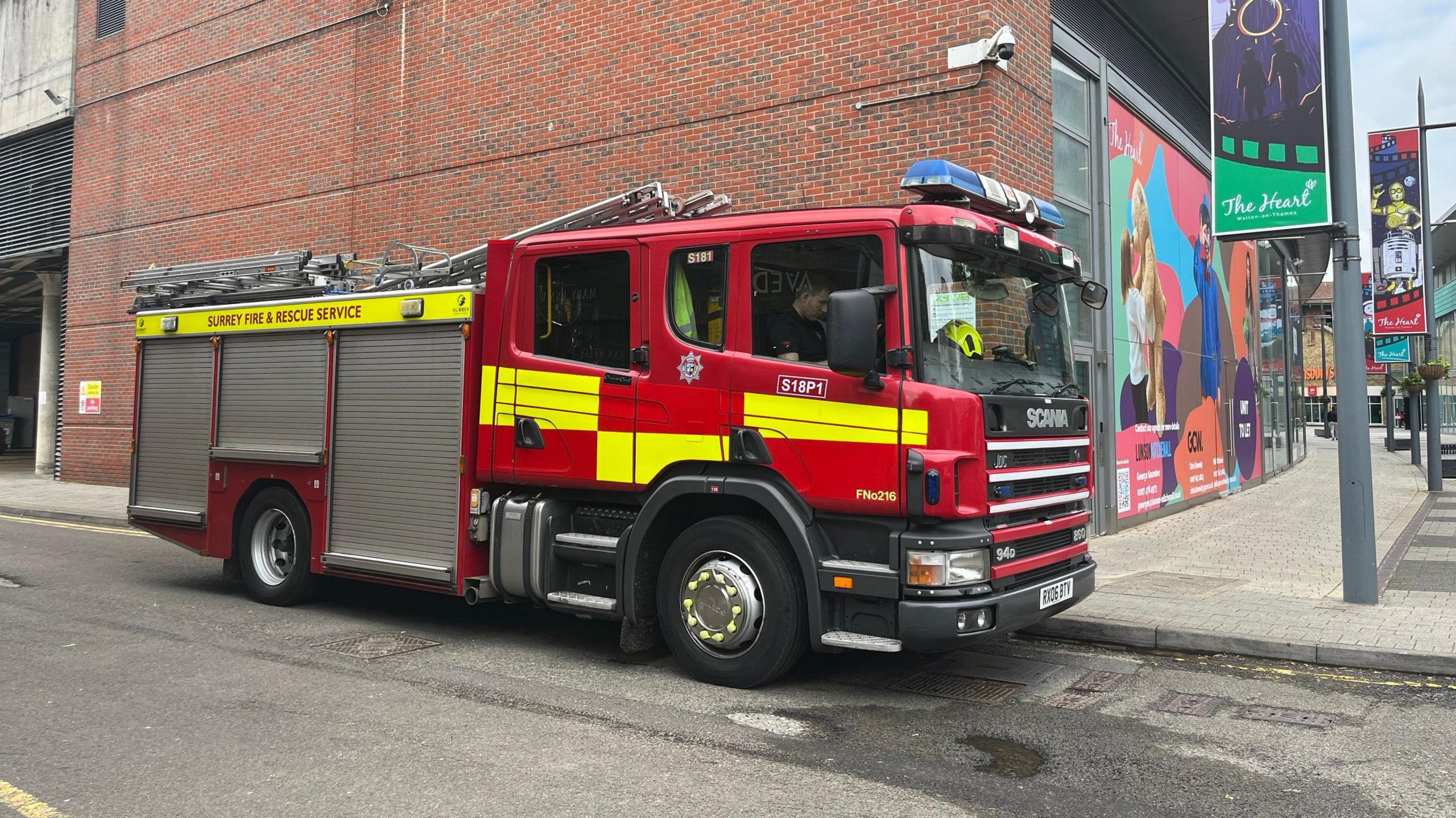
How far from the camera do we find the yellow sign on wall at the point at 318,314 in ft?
24.2

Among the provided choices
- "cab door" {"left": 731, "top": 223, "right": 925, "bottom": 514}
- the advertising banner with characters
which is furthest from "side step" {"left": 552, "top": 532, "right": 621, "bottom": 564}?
the advertising banner with characters

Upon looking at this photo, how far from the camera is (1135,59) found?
1493 cm

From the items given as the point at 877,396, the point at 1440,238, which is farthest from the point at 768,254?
the point at 1440,238

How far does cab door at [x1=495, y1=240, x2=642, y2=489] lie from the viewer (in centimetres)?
654

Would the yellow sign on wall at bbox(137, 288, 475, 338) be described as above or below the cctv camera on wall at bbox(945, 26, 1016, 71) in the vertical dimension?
below

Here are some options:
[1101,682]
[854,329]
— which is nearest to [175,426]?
[854,329]

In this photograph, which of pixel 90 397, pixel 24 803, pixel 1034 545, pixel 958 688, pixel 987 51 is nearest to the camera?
pixel 24 803

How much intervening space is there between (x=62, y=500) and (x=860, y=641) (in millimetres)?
16233

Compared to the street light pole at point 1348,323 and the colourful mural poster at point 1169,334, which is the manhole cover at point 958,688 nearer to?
the street light pole at point 1348,323

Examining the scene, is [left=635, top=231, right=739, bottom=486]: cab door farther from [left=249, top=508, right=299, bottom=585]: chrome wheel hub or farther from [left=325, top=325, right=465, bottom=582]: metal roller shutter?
[left=249, top=508, right=299, bottom=585]: chrome wheel hub

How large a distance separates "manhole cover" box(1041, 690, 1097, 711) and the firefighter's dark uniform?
2299mm

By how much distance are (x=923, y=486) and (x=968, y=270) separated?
129cm

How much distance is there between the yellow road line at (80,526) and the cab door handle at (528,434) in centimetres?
887

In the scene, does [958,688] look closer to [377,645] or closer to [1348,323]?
[377,645]
